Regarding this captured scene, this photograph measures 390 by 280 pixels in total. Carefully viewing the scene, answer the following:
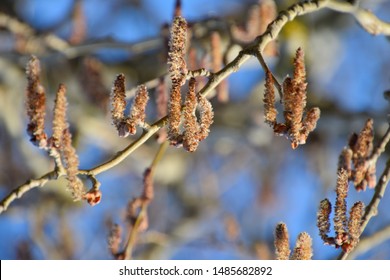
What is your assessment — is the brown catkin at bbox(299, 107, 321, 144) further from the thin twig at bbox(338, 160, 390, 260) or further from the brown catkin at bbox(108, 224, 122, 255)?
the brown catkin at bbox(108, 224, 122, 255)

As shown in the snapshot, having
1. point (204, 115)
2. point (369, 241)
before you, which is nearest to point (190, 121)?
point (204, 115)

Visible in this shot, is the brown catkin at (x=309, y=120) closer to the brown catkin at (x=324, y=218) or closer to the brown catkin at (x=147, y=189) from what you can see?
the brown catkin at (x=324, y=218)

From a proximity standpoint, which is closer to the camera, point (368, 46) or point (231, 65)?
point (231, 65)

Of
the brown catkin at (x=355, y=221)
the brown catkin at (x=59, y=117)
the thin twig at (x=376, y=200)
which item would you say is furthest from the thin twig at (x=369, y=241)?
the brown catkin at (x=59, y=117)

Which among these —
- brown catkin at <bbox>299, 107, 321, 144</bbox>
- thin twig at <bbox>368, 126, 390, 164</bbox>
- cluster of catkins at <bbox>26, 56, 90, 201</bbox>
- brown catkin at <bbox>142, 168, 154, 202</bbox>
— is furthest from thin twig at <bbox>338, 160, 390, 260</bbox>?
cluster of catkins at <bbox>26, 56, 90, 201</bbox>

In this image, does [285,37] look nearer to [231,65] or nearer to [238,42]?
[238,42]

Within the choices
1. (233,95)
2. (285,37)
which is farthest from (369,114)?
(233,95)

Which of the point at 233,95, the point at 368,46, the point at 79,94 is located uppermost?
the point at 368,46
